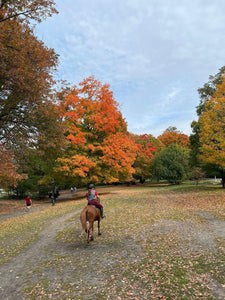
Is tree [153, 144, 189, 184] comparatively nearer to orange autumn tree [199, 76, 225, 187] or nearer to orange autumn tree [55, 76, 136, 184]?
orange autumn tree [55, 76, 136, 184]

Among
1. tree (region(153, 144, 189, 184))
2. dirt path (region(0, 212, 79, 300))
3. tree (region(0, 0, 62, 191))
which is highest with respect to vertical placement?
tree (region(0, 0, 62, 191))

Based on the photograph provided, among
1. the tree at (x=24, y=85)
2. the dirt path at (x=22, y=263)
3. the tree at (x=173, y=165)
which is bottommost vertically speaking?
the dirt path at (x=22, y=263)

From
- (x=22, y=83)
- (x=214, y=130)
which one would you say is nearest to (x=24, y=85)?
(x=22, y=83)

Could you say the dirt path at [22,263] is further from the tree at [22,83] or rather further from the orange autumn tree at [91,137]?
the orange autumn tree at [91,137]

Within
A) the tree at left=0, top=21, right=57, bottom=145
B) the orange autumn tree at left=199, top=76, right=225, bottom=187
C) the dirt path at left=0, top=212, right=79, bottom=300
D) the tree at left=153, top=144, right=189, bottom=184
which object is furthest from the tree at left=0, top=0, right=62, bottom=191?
the tree at left=153, top=144, right=189, bottom=184

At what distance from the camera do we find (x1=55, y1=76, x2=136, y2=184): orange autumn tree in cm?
2469

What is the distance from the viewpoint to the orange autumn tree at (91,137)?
24688mm

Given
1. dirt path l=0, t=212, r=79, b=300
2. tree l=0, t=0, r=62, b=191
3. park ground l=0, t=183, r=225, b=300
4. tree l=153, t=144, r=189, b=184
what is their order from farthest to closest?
tree l=153, t=144, r=189, b=184
tree l=0, t=0, r=62, b=191
dirt path l=0, t=212, r=79, b=300
park ground l=0, t=183, r=225, b=300

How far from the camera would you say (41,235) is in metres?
10.8

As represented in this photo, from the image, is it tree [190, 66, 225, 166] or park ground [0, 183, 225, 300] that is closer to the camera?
park ground [0, 183, 225, 300]

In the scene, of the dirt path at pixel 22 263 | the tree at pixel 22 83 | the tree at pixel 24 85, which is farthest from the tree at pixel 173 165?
the dirt path at pixel 22 263

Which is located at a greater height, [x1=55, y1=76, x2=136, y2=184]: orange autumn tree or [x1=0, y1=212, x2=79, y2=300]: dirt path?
[x1=55, y1=76, x2=136, y2=184]: orange autumn tree

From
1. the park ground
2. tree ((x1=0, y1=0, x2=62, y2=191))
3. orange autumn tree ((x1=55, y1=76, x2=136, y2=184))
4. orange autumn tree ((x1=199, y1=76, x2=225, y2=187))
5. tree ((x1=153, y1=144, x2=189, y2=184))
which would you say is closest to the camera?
the park ground

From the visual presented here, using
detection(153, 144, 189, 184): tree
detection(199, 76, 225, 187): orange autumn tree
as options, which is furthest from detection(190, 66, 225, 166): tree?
detection(153, 144, 189, 184): tree
